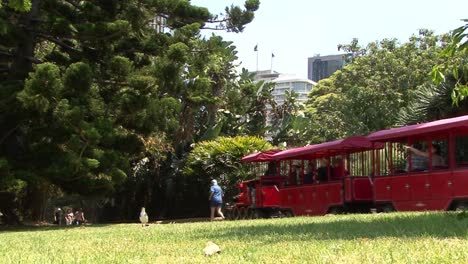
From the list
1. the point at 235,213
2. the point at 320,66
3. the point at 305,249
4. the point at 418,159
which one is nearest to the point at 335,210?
the point at 418,159

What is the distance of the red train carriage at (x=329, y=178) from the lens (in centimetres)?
1684

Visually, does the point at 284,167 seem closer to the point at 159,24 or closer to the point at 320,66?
the point at 159,24

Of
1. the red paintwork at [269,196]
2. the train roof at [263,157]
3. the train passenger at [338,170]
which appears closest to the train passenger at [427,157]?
the train passenger at [338,170]

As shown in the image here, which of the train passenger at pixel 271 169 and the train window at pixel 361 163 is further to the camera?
the train passenger at pixel 271 169

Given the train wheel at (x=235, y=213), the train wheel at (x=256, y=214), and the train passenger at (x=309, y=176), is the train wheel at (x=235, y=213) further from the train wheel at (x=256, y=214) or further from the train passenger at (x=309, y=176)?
the train passenger at (x=309, y=176)

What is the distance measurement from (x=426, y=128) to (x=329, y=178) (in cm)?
421

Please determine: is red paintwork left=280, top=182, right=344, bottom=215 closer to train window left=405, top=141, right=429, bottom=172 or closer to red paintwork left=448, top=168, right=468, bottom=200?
train window left=405, top=141, right=429, bottom=172

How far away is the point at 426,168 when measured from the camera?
14.7m

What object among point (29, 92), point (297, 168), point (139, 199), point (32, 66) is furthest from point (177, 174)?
point (29, 92)

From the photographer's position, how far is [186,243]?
7.03 metres

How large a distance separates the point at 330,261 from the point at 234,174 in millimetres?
19788

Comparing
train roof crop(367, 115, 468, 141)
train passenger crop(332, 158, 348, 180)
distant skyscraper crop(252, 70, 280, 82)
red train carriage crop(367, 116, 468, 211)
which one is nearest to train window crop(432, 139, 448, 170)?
red train carriage crop(367, 116, 468, 211)

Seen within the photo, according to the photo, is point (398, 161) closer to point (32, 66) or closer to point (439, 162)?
point (439, 162)

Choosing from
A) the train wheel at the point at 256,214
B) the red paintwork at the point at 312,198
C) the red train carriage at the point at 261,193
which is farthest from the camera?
the train wheel at the point at 256,214
